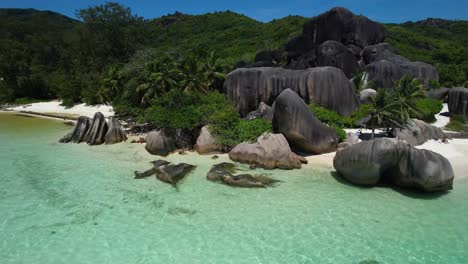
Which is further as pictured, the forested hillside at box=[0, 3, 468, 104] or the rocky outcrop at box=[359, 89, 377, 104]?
the forested hillside at box=[0, 3, 468, 104]

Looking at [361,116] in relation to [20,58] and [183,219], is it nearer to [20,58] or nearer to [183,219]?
[183,219]

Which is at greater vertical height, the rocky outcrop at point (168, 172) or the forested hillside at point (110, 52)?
the forested hillside at point (110, 52)

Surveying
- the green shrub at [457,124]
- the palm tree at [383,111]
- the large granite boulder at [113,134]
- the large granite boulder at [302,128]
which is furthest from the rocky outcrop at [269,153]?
the green shrub at [457,124]

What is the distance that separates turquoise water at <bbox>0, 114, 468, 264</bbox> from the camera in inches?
367

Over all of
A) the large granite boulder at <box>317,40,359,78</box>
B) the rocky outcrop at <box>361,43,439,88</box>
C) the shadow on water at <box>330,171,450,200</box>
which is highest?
the large granite boulder at <box>317,40,359,78</box>

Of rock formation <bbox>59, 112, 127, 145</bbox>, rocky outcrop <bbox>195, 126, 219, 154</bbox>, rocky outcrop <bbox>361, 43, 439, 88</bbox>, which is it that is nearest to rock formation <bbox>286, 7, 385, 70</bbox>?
rocky outcrop <bbox>361, 43, 439, 88</bbox>

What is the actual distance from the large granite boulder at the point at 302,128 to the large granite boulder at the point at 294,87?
6293mm

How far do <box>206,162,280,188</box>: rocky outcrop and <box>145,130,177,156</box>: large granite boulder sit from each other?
5.41 m

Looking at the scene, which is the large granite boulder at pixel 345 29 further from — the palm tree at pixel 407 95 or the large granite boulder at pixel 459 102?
the palm tree at pixel 407 95

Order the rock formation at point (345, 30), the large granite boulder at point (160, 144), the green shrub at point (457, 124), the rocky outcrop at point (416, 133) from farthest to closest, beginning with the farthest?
the rock formation at point (345, 30), the green shrub at point (457, 124), the large granite boulder at point (160, 144), the rocky outcrop at point (416, 133)

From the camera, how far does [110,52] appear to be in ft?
179

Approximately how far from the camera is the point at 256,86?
2644 cm

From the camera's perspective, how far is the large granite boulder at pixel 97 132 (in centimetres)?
2309

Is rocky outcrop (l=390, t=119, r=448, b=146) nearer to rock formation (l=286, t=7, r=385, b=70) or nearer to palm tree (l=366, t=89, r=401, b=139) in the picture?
palm tree (l=366, t=89, r=401, b=139)
